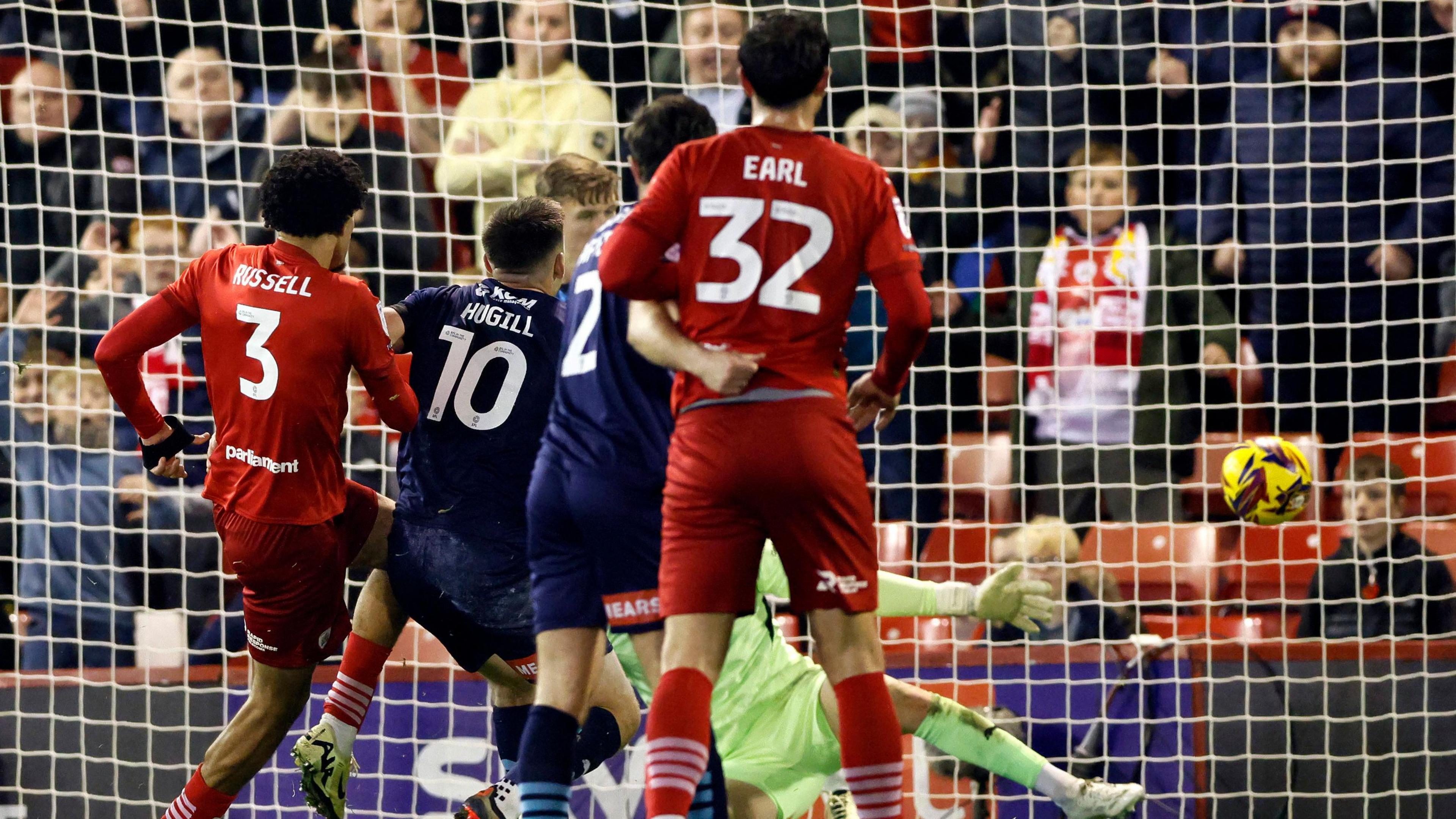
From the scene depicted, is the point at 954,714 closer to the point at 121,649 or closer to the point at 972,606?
the point at 972,606

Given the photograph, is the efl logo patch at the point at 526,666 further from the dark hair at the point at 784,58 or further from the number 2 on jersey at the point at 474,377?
the dark hair at the point at 784,58

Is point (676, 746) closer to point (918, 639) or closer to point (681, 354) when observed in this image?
point (681, 354)

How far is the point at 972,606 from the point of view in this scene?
440 cm

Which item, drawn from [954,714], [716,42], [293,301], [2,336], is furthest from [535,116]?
[954,714]

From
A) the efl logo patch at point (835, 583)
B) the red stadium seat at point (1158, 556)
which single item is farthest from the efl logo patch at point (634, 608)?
the red stadium seat at point (1158, 556)

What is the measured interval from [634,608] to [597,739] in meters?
1.13

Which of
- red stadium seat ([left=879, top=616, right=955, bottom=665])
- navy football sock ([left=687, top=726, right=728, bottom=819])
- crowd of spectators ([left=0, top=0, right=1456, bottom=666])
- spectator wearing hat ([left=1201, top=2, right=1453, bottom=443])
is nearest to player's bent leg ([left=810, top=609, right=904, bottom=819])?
navy football sock ([left=687, top=726, right=728, bottom=819])

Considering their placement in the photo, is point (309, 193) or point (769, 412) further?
point (309, 193)

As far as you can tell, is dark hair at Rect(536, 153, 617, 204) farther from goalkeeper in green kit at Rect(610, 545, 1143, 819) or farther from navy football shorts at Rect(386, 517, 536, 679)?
goalkeeper in green kit at Rect(610, 545, 1143, 819)

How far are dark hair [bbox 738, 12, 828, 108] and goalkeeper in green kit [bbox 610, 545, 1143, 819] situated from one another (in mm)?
1459

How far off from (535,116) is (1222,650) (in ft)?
11.7

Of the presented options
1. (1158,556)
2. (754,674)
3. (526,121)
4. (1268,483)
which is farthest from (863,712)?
(526,121)

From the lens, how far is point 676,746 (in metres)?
2.99

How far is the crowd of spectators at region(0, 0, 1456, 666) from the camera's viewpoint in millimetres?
6625
